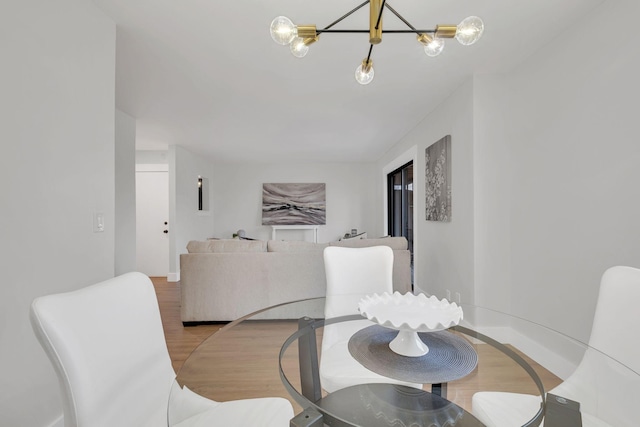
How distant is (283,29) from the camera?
99 cm

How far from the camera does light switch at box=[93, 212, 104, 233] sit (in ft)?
5.40

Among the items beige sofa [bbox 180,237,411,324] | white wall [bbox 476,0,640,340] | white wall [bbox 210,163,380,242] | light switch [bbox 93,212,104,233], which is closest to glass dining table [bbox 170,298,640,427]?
white wall [bbox 476,0,640,340]

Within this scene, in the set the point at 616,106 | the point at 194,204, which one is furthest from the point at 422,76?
the point at 194,204

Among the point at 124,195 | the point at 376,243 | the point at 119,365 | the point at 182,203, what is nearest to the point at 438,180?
the point at 376,243

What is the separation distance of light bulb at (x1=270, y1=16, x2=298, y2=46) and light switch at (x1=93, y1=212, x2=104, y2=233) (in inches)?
57.0

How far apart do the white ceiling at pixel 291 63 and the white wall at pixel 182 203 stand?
841 millimetres

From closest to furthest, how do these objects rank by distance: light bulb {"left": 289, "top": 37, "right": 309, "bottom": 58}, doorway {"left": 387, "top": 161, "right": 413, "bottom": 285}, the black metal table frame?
the black metal table frame < light bulb {"left": 289, "top": 37, "right": 309, "bottom": 58} < doorway {"left": 387, "top": 161, "right": 413, "bottom": 285}

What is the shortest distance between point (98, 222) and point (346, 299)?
5.00 ft

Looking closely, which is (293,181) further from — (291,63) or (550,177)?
(550,177)

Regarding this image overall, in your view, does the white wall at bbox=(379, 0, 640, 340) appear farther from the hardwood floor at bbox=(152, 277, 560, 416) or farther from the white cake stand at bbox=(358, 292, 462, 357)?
the white cake stand at bbox=(358, 292, 462, 357)

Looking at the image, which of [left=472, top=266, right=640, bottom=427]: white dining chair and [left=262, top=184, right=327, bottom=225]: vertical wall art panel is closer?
[left=472, top=266, right=640, bottom=427]: white dining chair

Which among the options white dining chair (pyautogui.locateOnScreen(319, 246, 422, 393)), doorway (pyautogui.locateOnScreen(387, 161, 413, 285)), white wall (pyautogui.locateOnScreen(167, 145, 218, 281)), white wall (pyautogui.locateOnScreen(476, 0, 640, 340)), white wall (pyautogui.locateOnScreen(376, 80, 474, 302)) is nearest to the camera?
white dining chair (pyautogui.locateOnScreen(319, 246, 422, 393))

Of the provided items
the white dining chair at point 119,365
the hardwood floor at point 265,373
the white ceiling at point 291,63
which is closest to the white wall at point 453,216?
the white ceiling at point 291,63

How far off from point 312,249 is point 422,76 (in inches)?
78.2
